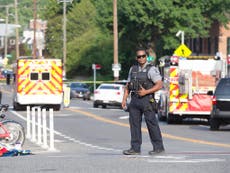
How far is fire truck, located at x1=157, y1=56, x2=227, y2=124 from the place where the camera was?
3347 cm

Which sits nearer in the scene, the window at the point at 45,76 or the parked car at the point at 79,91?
the window at the point at 45,76

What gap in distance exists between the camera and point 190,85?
109ft

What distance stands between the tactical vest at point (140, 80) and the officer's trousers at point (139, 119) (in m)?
0.19

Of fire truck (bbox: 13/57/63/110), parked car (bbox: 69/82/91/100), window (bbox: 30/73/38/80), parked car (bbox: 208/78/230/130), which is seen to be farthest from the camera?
parked car (bbox: 69/82/91/100)

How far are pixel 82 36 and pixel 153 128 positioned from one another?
80.2 metres

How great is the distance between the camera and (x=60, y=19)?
107 meters

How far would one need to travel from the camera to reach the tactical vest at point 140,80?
16.5m

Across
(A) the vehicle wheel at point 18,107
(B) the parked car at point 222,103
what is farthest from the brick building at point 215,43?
(B) the parked car at point 222,103

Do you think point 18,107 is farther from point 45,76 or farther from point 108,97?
point 108,97

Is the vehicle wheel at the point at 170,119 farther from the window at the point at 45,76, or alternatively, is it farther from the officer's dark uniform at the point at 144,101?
the officer's dark uniform at the point at 144,101

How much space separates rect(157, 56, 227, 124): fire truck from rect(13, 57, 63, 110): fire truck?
1028cm

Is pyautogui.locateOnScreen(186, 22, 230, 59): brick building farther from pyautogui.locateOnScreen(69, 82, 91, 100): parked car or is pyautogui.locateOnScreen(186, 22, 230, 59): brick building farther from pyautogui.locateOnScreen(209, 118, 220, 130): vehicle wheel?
pyautogui.locateOnScreen(209, 118, 220, 130): vehicle wheel

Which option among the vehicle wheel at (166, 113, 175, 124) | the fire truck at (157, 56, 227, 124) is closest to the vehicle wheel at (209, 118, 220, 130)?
the fire truck at (157, 56, 227, 124)

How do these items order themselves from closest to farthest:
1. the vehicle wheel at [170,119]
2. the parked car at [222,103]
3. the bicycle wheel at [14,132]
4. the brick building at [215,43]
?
1. the bicycle wheel at [14,132]
2. the parked car at [222,103]
3. the vehicle wheel at [170,119]
4. the brick building at [215,43]
